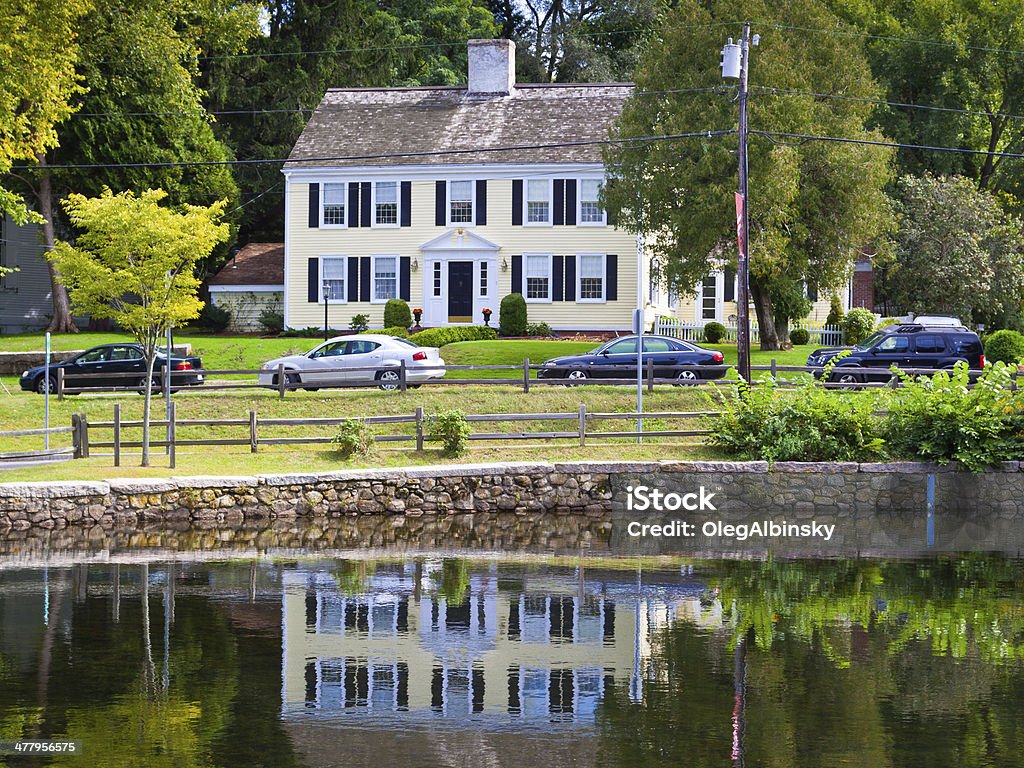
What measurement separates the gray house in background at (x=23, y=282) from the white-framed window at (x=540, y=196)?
729 inches

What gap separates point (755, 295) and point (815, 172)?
4762mm

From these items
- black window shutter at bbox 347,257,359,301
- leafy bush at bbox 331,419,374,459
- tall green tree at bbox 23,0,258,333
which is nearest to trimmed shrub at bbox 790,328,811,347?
black window shutter at bbox 347,257,359,301

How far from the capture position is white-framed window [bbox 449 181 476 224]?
157ft

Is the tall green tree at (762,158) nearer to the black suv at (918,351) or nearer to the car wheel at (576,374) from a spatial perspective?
the black suv at (918,351)

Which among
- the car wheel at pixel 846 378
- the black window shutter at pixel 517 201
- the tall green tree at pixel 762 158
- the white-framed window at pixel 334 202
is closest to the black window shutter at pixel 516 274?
the black window shutter at pixel 517 201

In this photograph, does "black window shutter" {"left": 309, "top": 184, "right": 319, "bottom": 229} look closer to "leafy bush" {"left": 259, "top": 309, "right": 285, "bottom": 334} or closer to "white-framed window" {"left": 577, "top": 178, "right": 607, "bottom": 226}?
"leafy bush" {"left": 259, "top": 309, "right": 285, "bottom": 334}

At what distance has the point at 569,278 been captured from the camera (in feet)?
156

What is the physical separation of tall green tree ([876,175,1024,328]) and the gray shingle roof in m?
11.4

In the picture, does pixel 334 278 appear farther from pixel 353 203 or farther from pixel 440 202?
pixel 440 202

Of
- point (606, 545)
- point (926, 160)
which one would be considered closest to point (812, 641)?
point (606, 545)

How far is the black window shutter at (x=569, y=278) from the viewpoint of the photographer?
4738cm

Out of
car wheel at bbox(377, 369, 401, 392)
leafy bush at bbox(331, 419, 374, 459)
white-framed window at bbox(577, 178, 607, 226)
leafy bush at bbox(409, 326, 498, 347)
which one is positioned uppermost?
white-framed window at bbox(577, 178, 607, 226)

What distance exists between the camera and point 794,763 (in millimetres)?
9477

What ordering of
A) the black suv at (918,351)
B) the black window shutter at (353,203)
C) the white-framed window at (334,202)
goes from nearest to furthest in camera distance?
1. the black suv at (918,351)
2. the black window shutter at (353,203)
3. the white-framed window at (334,202)
